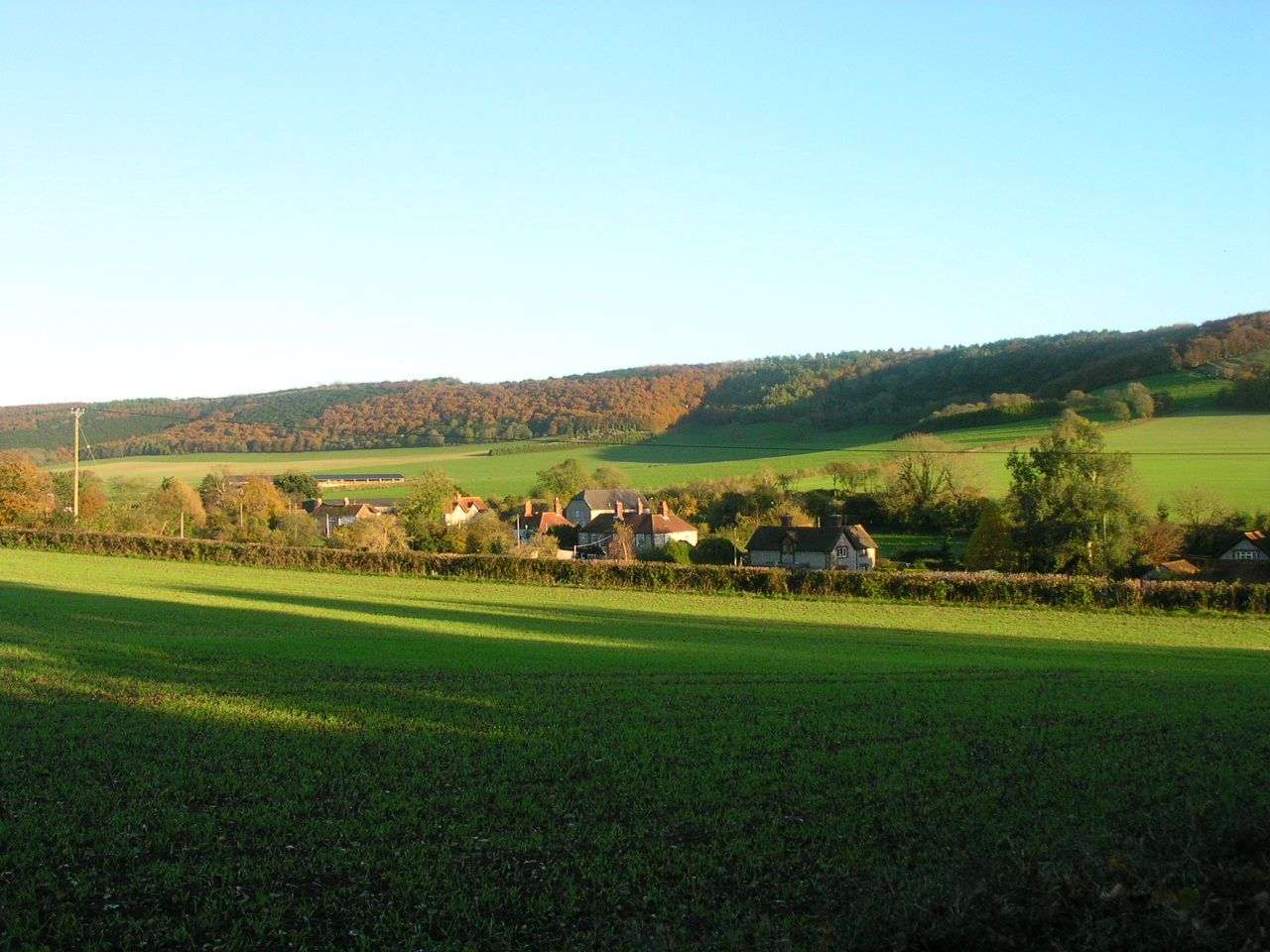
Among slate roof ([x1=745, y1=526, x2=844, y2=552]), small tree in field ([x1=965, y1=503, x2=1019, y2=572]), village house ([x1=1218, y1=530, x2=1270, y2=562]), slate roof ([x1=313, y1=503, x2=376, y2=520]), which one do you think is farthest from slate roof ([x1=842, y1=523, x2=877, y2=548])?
slate roof ([x1=313, y1=503, x2=376, y2=520])

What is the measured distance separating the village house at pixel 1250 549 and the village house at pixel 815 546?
19.6m

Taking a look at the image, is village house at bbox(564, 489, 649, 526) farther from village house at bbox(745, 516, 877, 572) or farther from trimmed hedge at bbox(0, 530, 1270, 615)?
trimmed hedge at bbox(0, 530, 1270, 615)

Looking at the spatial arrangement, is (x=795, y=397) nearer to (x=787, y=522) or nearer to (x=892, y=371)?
(x=892, y=371)

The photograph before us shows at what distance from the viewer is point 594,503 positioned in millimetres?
86562

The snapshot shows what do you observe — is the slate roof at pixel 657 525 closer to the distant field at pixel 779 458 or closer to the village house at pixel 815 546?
the distant field at pixel 779 458

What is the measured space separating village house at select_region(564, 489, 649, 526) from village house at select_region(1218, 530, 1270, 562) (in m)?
46.2

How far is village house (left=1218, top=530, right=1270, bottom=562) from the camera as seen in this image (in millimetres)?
49625

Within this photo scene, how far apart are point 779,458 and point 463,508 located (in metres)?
31.1

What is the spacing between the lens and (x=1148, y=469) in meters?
66.3

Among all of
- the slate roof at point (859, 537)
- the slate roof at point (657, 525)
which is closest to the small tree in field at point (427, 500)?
the slate roof at point (657, 525)

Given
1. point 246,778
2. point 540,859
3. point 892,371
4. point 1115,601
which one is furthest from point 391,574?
point 892,371

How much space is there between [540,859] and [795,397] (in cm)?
9054

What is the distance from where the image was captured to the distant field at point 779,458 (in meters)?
63.6

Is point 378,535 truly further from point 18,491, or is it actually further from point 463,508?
point 463,508
